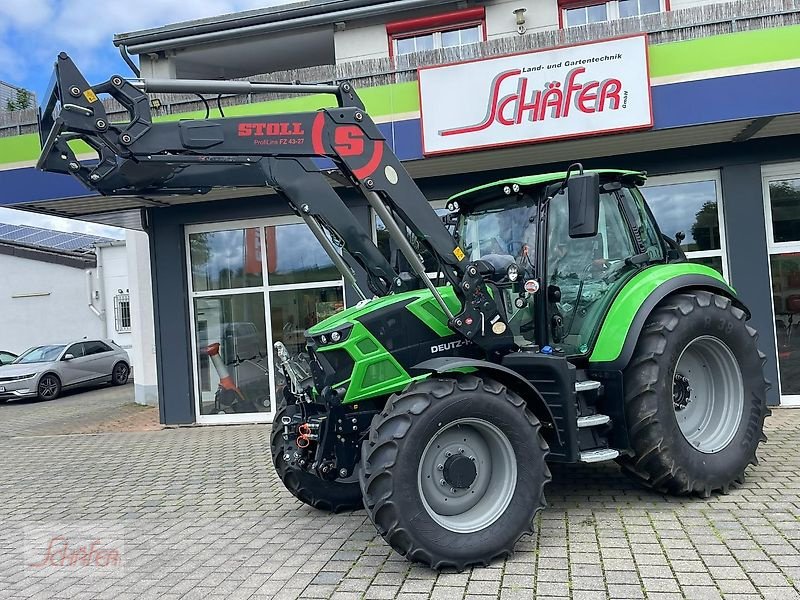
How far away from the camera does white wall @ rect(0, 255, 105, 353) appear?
2475 cm

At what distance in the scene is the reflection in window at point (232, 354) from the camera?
10.6 metres

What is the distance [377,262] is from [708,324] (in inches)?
101

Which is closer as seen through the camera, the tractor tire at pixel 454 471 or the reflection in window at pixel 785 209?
the tractor tire at pixel 454 471

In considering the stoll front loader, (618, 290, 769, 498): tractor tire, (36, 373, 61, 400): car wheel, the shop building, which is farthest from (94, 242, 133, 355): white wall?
(618, 290, 769, 498): tractor tire

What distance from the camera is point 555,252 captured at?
5230mm

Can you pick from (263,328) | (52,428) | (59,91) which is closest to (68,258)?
(52,428)

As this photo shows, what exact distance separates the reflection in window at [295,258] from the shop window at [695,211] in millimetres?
4678

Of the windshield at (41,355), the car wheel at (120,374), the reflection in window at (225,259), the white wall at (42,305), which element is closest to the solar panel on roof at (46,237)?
the white wall at (42,305)

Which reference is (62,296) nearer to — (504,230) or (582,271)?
(504,230)

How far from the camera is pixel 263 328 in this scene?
1062cm

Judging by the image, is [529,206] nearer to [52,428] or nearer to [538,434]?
[538,434]

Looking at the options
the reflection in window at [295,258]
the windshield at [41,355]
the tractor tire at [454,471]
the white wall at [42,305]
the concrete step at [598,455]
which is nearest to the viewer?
the tractor tire at [454,471]

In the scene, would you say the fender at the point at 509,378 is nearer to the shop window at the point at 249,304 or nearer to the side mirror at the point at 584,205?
the side mirror at the point at 584,205

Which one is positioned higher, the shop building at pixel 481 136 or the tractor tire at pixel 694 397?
the shop building at pixel 481 136
